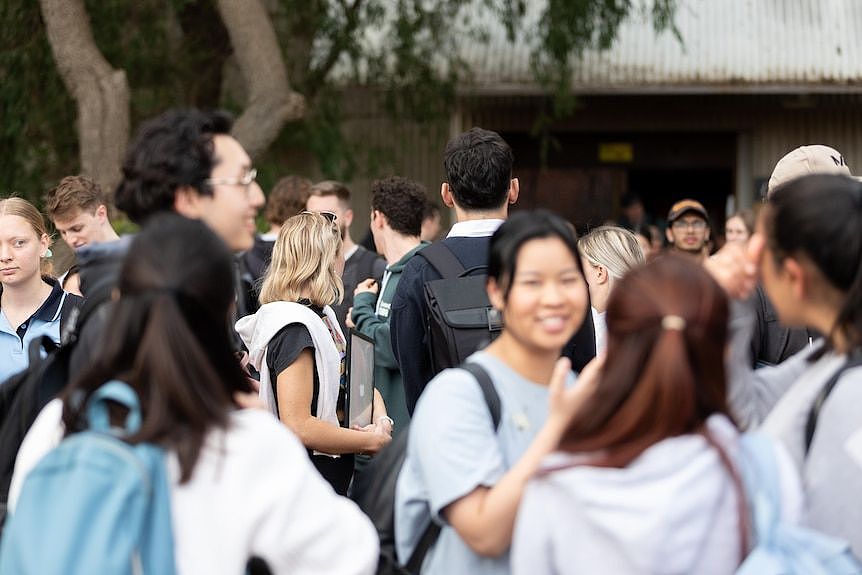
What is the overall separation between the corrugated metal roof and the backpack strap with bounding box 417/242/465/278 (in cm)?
755

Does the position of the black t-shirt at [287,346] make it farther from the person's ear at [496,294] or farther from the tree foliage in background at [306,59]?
the tree foliage in background at [306,59]

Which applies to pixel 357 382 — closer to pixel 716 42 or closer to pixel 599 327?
pixel 599 327

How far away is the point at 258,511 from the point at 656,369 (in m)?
0.82

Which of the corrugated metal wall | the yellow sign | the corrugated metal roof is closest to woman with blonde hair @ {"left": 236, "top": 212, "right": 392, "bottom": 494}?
the corrugated metal roof

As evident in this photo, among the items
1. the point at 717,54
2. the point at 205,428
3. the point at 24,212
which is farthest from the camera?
the point at 717,54

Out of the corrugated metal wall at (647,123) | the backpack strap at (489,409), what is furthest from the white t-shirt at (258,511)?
the corrugated metal wall at (647,123)

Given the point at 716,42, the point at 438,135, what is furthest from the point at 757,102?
the point at 438,135

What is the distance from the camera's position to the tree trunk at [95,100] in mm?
9320

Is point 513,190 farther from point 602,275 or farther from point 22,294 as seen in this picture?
point 22,294

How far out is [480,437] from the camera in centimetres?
258

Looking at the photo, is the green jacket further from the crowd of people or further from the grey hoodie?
the grey hoodie

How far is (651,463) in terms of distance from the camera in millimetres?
2287

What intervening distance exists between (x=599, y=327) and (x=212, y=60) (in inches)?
336

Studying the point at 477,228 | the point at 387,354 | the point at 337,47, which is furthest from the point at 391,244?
the point at 337,47
